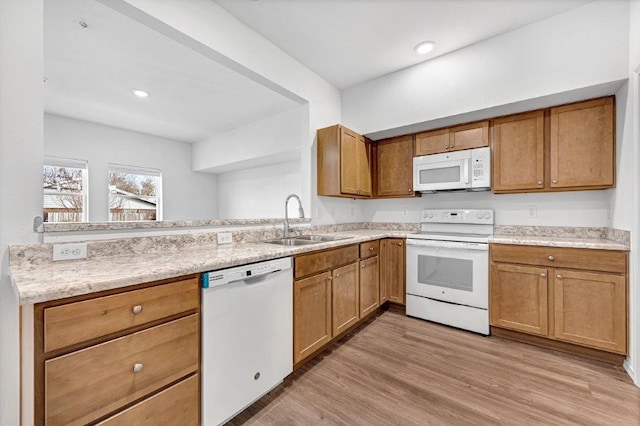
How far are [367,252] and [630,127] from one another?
7.30ft

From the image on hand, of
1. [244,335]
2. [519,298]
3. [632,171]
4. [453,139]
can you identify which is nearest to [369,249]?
[519,298]

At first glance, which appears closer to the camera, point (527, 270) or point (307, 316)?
point (307, 316)

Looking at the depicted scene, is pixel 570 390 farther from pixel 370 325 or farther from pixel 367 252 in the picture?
pixel 367 252

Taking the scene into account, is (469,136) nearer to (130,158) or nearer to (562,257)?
(562,257)

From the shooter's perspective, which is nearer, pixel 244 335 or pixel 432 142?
→ pixel 244 335

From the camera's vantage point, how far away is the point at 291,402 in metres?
1.65

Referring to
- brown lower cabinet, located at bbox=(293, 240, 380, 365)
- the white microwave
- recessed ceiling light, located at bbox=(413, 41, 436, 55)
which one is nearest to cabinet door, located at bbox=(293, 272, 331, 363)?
brown lower cabinet, located at bbox=(293, 240, 380, 365)

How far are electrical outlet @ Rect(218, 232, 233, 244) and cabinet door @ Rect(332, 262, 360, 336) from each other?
889mm

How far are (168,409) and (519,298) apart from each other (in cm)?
271

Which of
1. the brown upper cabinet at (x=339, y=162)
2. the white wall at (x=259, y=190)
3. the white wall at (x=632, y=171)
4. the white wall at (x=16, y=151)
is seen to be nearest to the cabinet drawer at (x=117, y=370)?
the white wall at (x=16, y=151)

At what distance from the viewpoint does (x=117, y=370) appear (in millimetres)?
1024

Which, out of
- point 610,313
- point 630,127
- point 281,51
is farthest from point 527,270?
point 281,51

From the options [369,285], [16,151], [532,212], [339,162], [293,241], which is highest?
[339,162]

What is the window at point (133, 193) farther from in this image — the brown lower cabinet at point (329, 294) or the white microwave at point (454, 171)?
the white microwave at point (454, 171)
